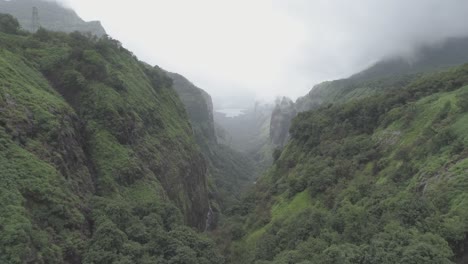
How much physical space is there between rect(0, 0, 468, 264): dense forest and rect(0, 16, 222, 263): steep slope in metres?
0.20

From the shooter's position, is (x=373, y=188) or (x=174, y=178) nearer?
(x=373, y=188)

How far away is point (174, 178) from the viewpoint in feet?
256

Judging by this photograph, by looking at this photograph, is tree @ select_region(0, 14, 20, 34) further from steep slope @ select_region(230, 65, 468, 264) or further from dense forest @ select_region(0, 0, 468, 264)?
steep slope @ select_region(230, 65, 468, 264)

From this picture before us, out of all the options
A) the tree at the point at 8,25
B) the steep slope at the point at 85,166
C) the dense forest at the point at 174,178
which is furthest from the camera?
the tree at the point at 8,25

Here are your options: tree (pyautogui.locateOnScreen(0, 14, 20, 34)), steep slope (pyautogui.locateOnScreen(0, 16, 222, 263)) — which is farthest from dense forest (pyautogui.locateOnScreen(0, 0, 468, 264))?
tree (pyautogui.locateOnScreen(0, 14, 20, 34))

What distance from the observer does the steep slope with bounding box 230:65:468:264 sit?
34812 millimetres

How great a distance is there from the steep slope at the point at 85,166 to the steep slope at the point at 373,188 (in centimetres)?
1373

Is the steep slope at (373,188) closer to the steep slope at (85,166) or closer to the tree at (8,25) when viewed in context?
the steep slope at (85,166)

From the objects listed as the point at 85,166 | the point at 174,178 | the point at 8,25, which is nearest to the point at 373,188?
the point at 174,178

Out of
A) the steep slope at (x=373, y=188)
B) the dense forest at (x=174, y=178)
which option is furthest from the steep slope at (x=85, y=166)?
the steep slope at (x=373, y=188)

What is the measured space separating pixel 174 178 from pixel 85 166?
24.2 metres

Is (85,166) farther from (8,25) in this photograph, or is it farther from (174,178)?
(8,25)

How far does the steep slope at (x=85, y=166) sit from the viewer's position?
128 feet

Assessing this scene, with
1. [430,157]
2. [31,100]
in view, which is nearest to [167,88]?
[31,100]
